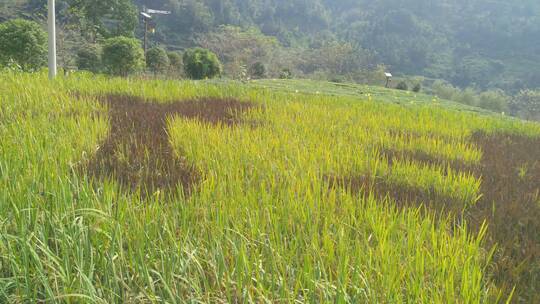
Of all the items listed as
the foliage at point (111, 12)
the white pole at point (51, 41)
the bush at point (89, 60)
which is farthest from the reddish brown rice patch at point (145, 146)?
the foliage at point (111, 12)

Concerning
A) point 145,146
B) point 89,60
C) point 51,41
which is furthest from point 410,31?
point 145,146

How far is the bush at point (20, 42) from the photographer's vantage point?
12719 mm

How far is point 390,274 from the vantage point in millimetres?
1322

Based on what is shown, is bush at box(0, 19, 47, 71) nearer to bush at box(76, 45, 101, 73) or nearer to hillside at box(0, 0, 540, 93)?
bush at box(76, 45, 101, 73)

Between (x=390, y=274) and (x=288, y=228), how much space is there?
0.52m

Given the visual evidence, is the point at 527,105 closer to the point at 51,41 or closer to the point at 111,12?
the point at 111,12

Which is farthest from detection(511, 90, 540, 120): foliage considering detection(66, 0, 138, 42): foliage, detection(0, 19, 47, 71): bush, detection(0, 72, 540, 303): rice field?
detection(0, 72, 540, 303): rice field

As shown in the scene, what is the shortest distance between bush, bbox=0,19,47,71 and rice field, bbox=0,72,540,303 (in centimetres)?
1027

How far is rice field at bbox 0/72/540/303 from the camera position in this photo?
130cm

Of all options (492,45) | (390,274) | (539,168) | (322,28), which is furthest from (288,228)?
(322,28)

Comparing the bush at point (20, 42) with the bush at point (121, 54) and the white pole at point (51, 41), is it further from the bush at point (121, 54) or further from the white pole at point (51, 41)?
the white pole at point (51, 41)

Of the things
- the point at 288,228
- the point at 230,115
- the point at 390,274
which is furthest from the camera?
the point at 230,115

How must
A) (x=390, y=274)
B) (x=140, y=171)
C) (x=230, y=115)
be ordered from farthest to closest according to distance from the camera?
(x=230, y=115), (x=140, y=171), (x=390, y=274)

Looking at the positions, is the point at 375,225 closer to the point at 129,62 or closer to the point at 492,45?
the point at 129,62
